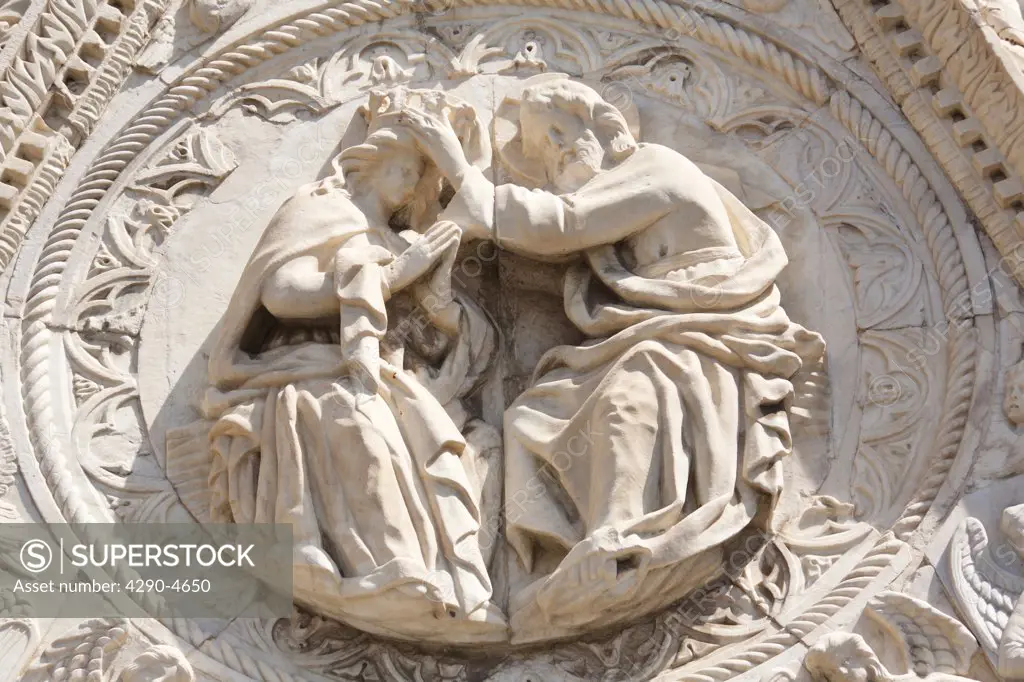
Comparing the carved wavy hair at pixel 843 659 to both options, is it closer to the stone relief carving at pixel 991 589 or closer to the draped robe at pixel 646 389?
the stone relief carving at pixel 991 589

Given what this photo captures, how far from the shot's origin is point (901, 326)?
812 centimetres

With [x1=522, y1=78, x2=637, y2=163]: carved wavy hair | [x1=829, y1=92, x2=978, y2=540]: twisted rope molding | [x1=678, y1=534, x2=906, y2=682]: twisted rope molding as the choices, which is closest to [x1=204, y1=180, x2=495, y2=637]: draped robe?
[x1=678, y1=534, x2=906, y2=682]: twisted rope molding

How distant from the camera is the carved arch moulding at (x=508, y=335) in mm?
7383

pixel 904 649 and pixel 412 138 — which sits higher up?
pixel 412 138

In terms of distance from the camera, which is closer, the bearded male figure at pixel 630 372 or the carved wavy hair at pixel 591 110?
the bearded male figure at pixel 630 372

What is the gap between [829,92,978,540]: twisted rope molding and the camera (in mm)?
7645

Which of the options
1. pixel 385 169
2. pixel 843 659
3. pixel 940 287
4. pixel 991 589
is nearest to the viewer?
pixel 843 659

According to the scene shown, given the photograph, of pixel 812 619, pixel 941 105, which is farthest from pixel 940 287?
pixel 812 619

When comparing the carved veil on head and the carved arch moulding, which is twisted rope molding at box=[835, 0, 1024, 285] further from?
the carved veil on head

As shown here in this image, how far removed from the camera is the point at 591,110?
8523 millimetres

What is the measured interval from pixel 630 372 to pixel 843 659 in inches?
56.4

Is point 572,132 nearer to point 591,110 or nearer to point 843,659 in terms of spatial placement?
point 591,110

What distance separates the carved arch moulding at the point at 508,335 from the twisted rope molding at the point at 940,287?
0.02 meters

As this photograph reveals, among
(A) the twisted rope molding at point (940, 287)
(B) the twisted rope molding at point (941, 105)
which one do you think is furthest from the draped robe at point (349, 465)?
(B) the twisted rope molding at point (941, 105)
